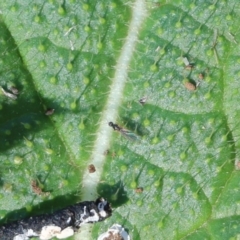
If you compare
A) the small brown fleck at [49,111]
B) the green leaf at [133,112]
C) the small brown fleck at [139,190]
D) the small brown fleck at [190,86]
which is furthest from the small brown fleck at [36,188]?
the small brown fleck at [190,86]

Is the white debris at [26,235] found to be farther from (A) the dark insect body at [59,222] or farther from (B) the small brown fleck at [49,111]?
(B) the small brown fleck at [49,111]

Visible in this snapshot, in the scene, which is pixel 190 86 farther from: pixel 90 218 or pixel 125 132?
pixel 90 218

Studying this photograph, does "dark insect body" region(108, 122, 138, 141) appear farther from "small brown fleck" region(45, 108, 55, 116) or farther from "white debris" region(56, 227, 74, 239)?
"white debris" region(56, 227, 74, 239)

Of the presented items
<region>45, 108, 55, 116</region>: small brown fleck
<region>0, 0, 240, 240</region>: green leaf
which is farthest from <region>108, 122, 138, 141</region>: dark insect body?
<region>45, 108, 55, 116</region>: small brown fleck

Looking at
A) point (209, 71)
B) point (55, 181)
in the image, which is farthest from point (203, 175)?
point (55, 181)

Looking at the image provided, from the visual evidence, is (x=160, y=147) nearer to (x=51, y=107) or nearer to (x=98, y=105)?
(x=98, y=105)

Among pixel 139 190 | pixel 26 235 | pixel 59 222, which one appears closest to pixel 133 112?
pixel 139 190
